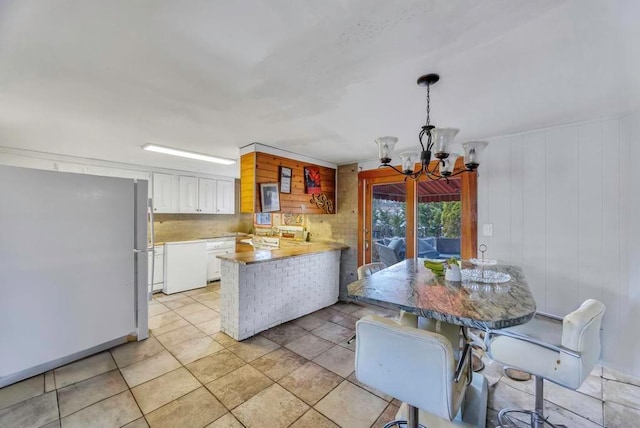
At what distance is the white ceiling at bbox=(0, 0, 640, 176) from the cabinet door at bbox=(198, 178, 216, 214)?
2848 millimetres

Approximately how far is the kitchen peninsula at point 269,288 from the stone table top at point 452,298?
1.52 meters

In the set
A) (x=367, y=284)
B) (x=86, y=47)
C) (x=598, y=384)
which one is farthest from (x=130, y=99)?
(x=598, y=384)

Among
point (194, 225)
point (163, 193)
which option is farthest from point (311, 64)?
point (194, 225)

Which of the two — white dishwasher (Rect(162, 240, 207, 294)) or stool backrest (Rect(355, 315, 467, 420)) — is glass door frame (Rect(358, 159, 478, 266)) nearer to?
stool backrest (Rect(355, 315, 467, 420))

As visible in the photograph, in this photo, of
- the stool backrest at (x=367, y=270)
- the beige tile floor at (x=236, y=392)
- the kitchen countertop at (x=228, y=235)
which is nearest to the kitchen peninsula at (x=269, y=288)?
the beige tile floor at (x=236, y=392)

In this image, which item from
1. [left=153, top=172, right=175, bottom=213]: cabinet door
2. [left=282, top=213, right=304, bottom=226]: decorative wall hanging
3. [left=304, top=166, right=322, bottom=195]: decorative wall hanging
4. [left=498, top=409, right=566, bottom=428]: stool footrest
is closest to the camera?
[left=498, top=409, right=566, bottom=428]: stool footrest

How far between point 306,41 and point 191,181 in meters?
4.74

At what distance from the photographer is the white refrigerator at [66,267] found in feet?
7.04

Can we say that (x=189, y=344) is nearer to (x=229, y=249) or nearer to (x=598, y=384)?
(x=229, y=249)

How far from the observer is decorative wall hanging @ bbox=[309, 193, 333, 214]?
4.17 metres

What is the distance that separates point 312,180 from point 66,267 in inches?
115

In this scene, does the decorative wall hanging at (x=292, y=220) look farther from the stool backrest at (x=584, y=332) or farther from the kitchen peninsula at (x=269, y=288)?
the stool backrest at (x=584, y=332)

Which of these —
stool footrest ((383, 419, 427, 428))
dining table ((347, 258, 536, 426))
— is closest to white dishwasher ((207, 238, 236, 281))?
dining table ((347, 258, 536, 426))

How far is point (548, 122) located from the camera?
98.3 inches
